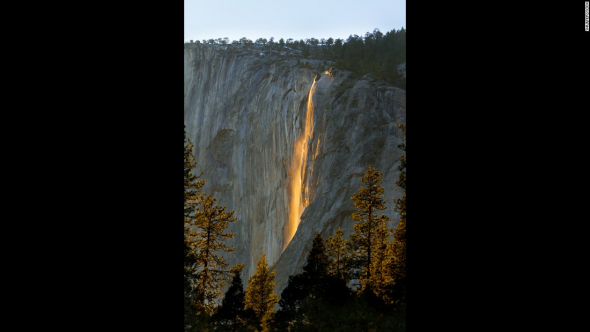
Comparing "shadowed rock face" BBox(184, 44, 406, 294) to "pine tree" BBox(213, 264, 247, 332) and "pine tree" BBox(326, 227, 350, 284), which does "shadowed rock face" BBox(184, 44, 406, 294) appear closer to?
"pine tree" BBox(326, 227, 350, 284)

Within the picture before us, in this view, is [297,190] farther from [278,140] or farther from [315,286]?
[315,286]

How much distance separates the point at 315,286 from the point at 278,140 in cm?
323

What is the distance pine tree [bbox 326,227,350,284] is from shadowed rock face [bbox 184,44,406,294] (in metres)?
0.55

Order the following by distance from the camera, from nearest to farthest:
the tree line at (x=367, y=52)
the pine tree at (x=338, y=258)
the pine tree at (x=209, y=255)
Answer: the pine tree at (x=209, y=255) → the pine tree at (x=338, y=258) → the tree line at (x=367, y=52)

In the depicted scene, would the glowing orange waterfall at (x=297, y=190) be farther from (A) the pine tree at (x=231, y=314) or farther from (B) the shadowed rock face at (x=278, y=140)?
(A) the pine tree at (x=231, y=314)

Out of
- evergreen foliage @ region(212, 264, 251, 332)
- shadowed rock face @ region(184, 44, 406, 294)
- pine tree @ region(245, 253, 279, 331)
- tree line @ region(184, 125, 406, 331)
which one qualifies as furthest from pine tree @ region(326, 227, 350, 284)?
evergreen foliage @ region(212, 264, 251, 332)

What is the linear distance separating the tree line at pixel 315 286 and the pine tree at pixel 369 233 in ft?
0.03

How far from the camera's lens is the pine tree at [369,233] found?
445 cm

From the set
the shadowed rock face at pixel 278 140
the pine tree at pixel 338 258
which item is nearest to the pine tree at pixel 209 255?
the shadowed rock face at pixel 278 140
